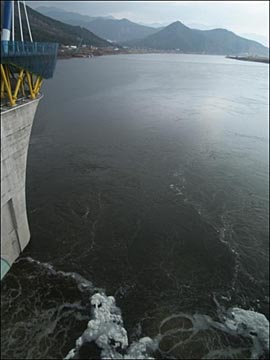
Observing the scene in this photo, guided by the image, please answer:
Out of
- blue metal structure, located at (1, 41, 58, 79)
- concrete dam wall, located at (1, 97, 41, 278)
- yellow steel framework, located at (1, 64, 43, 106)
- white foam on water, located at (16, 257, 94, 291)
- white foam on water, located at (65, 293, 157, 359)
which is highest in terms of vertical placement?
blue metal structure, located at (1, 41, 58, 79)

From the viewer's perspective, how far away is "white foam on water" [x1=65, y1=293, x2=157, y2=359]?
1409cm

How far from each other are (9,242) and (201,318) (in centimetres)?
1240

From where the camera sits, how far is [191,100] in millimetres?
70188

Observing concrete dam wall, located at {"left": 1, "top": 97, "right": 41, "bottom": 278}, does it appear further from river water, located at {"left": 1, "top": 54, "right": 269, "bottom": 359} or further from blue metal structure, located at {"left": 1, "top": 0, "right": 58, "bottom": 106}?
river water, located at {"left": 1, "top": 54, "right": 269, "bottom": 359}

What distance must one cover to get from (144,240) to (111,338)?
8.22m

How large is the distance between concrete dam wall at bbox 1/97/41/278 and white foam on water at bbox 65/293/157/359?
6.56 meters

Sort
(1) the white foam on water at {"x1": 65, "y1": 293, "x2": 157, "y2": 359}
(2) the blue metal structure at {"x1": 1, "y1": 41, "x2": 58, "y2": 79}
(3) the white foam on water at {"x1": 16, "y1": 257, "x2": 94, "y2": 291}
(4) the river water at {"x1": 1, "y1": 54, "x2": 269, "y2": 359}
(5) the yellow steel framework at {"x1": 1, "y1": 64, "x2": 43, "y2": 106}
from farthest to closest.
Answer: (3) the white foam on water at {"x1": 16, "y1": 257, "x2": 94, "y2": 291} < (5) the yellow steel framework at {"x1": 1, "y1": 64, "x2": 43, "y2": 106} < (2) the blue metal structure at {"x1": 1, "y1": 41, "x2": 58, "y2": 79} < (4) the river water at {"x1": 1, "y1": 54, "x2": 269, "y2": 359} < (1) the white foam on water at {"x1": 65, "y1": 293, "x2": 157, "y2": 359}

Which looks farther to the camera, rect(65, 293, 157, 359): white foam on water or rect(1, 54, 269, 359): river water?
rect(1, 54, 269, 359): river water

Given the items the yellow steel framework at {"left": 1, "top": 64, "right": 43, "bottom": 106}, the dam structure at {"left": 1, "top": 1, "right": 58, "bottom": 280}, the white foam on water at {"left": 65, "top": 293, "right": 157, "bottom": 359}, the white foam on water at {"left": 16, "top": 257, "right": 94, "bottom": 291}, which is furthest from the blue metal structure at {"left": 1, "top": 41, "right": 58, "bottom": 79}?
the white foam on water at {"left": 65, "top": 293, "right": 157, "bottom": 359}

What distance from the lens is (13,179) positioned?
56.3 ft

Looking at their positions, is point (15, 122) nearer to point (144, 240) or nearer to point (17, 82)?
point (17, 82)

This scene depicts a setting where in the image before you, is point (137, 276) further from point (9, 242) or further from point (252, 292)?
point (9, 242)

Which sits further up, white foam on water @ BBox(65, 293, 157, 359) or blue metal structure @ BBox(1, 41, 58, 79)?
blue metal structure @ BBox(1, 41, 58, 79)

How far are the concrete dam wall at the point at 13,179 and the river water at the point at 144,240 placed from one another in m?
1.40
